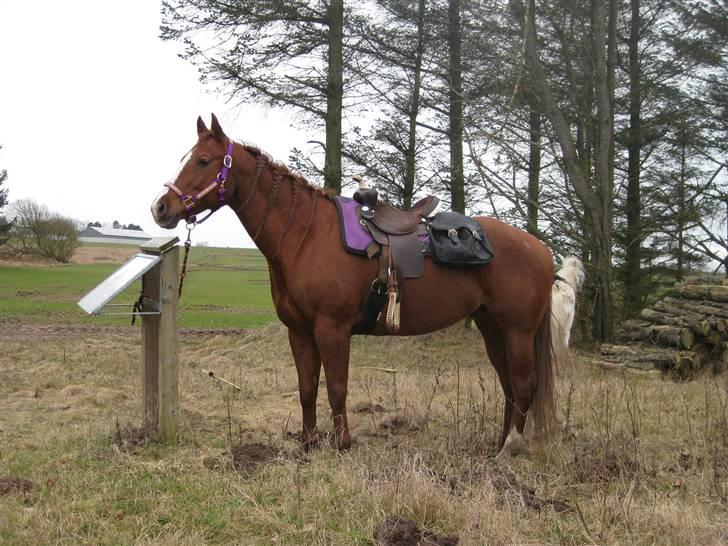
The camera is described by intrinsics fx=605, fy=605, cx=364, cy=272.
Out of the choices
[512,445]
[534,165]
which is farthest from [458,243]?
[534,165]

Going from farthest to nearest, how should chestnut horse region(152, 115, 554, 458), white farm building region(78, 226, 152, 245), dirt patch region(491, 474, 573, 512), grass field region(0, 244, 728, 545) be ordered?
white farm building region(78, 226, 152, 245) < chestnut horse region(152, 115, 554, 458) < dirt patch region(491, 474, 573, 512) < grass field region(0, 244, 728, 545)

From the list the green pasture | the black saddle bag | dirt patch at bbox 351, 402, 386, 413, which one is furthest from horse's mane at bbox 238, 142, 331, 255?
the green pasture

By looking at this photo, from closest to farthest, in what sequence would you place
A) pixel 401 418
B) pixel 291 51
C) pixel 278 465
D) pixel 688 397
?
pixel 278 465, pixel 401 418, pixel 688 397, pixel 291 51

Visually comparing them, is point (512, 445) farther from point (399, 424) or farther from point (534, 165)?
point (534, 165)

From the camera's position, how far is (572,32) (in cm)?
1019

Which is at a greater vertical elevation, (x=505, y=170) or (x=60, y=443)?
(x=505, y=170)

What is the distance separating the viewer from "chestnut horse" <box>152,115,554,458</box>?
423cm

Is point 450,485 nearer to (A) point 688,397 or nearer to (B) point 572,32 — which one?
(A) point 688,397

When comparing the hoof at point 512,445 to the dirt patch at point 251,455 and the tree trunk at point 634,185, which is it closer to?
the dirt patch at point 251,455

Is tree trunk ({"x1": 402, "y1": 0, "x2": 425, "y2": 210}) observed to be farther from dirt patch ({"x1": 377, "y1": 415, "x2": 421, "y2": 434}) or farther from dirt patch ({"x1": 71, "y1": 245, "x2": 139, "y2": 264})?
dirt patch ({"x1": 71, "y1": 245, "x2": 139, "y2": 264})

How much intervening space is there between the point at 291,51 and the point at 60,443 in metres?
8.72

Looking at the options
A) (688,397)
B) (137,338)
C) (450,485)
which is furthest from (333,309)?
(137,338)

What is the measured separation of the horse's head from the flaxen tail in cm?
273

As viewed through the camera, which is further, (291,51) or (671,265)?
(671,265)
